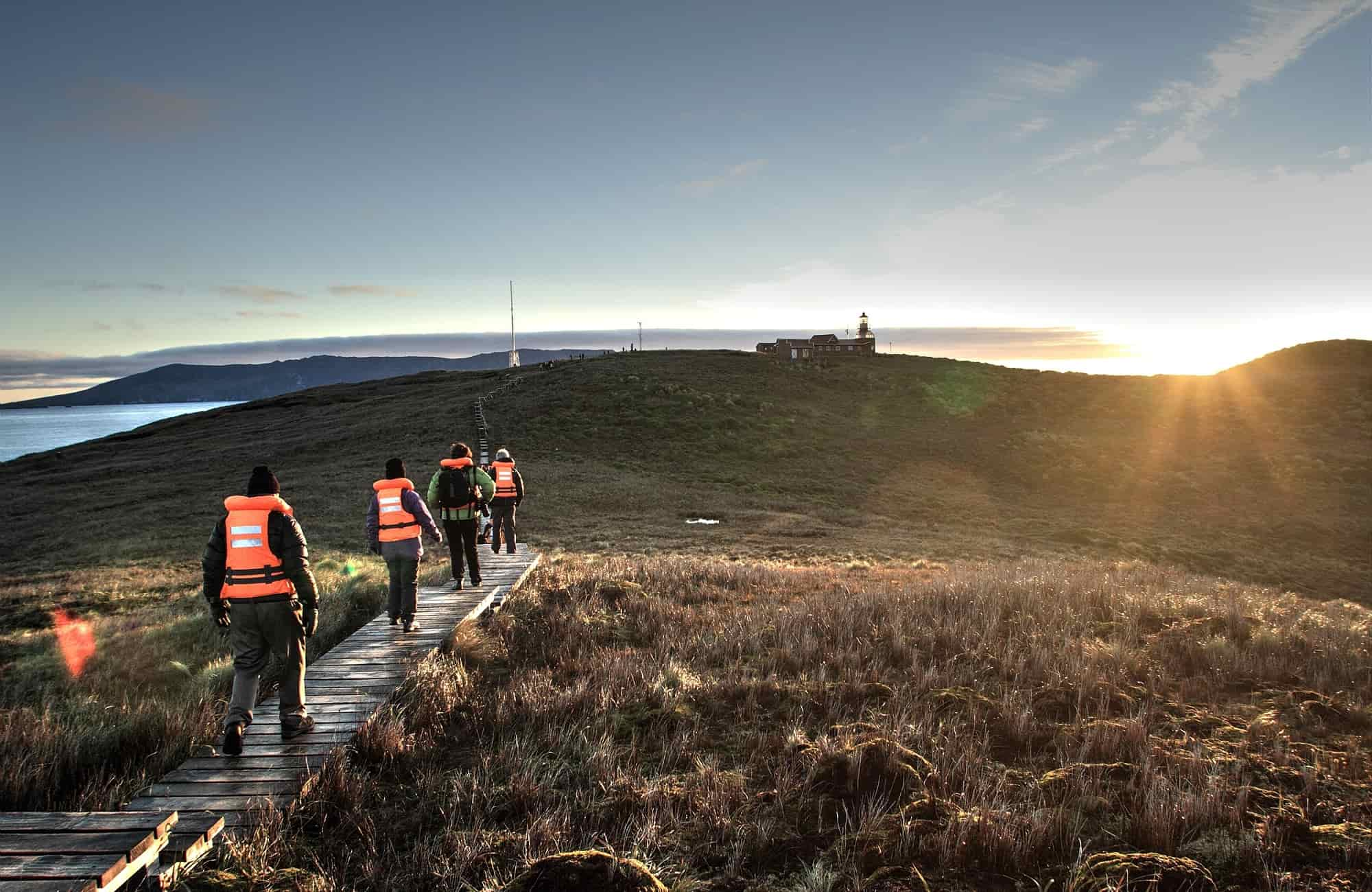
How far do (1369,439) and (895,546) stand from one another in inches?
1919

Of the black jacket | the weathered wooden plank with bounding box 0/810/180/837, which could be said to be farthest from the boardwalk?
the black jacket

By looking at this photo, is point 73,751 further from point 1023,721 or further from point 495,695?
point 1023,721

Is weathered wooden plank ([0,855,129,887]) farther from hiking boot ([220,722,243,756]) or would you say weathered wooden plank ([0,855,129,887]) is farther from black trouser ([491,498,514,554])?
black trouser ([491,498,514,554])

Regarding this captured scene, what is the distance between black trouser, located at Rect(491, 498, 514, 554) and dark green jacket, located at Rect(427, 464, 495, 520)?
2.57 metres

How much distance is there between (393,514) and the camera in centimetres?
839

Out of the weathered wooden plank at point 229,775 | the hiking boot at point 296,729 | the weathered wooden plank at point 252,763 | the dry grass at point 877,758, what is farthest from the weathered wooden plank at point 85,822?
the hiking boot at point 296,729

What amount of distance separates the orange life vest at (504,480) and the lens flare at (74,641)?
268 inches

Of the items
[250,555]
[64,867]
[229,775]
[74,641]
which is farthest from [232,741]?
[74,641]

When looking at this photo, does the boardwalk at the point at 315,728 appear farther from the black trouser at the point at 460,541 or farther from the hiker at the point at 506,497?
the hiker at the point at 506,497

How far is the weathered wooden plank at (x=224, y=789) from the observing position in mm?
4648

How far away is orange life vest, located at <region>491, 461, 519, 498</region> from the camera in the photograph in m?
13.8

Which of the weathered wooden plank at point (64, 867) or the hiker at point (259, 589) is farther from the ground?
the hiker at point (259, 589)

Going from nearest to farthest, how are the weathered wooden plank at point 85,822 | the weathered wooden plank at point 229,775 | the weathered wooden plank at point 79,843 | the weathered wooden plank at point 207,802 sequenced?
the weathered wooden plank at point 79,843, the weathered wooden plank at point 85,822, the weathered wooden plank at point 207,802, the weathered wooden plank at point 229,775

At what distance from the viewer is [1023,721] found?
5.96 m
